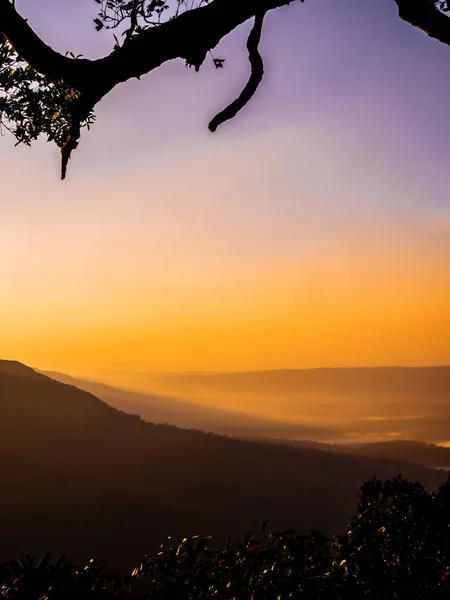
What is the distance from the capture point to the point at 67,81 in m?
5.92

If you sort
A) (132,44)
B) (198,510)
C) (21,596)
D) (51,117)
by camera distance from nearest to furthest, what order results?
(21,596) < (132,44) < (51,117) < (198,510)

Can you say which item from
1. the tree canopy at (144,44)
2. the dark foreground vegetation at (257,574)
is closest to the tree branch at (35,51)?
the tree canopy at (144,44)

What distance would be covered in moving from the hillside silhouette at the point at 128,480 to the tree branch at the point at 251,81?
3711 inches

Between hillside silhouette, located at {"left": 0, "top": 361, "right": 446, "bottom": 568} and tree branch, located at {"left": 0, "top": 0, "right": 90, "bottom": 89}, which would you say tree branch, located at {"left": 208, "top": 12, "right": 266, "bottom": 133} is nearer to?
tree branch, located at {"left": 0, "top": 0, "right": 90, "bottom": 89}

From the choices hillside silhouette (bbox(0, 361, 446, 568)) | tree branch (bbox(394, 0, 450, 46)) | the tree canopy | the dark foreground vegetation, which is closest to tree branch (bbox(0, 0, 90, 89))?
the tree canopy

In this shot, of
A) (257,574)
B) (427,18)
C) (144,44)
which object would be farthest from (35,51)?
(257,574)

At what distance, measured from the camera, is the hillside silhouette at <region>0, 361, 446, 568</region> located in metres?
113

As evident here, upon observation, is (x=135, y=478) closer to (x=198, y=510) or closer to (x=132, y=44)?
(x=198, y=510)

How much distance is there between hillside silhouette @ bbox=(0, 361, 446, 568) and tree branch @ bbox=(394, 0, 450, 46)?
311ft

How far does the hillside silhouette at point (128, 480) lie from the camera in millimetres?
112750

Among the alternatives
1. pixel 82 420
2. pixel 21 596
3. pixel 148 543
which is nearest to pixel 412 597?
pixel 21 596

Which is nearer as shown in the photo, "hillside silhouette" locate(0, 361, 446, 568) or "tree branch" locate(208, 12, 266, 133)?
"tree branch" locate(208, 12, 266, 133)

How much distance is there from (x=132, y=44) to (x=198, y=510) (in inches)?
5455

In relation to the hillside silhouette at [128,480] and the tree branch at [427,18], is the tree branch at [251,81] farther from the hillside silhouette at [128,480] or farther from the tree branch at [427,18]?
the hillside silhouette at [128,480]
